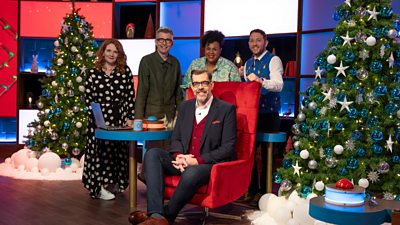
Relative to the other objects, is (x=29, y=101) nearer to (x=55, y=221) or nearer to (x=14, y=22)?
(x=14, y=22)

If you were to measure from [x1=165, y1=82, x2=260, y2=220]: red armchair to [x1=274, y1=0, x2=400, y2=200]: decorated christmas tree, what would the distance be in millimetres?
363

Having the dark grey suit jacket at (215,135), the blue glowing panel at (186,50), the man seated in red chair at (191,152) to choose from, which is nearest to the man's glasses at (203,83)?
the man seated in red chair at (191,152)

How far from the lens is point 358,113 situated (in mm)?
3871

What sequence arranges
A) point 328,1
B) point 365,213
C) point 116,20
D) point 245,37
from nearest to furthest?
point 365,213
point 328,1
point 245,37
point 116,20

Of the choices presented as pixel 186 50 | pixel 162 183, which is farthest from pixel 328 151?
pixel 186 50

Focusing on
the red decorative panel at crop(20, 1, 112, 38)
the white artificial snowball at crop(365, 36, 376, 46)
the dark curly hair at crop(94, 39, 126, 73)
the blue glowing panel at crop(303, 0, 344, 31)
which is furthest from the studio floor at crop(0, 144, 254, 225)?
the red decorative panel at crop(20, 1, 112, 38)

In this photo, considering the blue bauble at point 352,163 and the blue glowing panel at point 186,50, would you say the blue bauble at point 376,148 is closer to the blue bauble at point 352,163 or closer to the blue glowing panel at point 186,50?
the blue bauble at point 352,163

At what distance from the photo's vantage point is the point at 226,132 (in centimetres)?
383

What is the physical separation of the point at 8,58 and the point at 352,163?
20.2 feet

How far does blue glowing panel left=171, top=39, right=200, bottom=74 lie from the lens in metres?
7.71

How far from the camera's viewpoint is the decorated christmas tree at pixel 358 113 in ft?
12.6

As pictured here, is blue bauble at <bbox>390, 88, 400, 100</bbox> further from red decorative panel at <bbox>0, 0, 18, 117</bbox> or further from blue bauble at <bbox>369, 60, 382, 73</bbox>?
red decorative panel at <bbox>0, 0, 18, 117</bbox>

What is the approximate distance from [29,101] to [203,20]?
2.94 metres

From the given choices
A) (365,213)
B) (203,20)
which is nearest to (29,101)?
(203,20)
